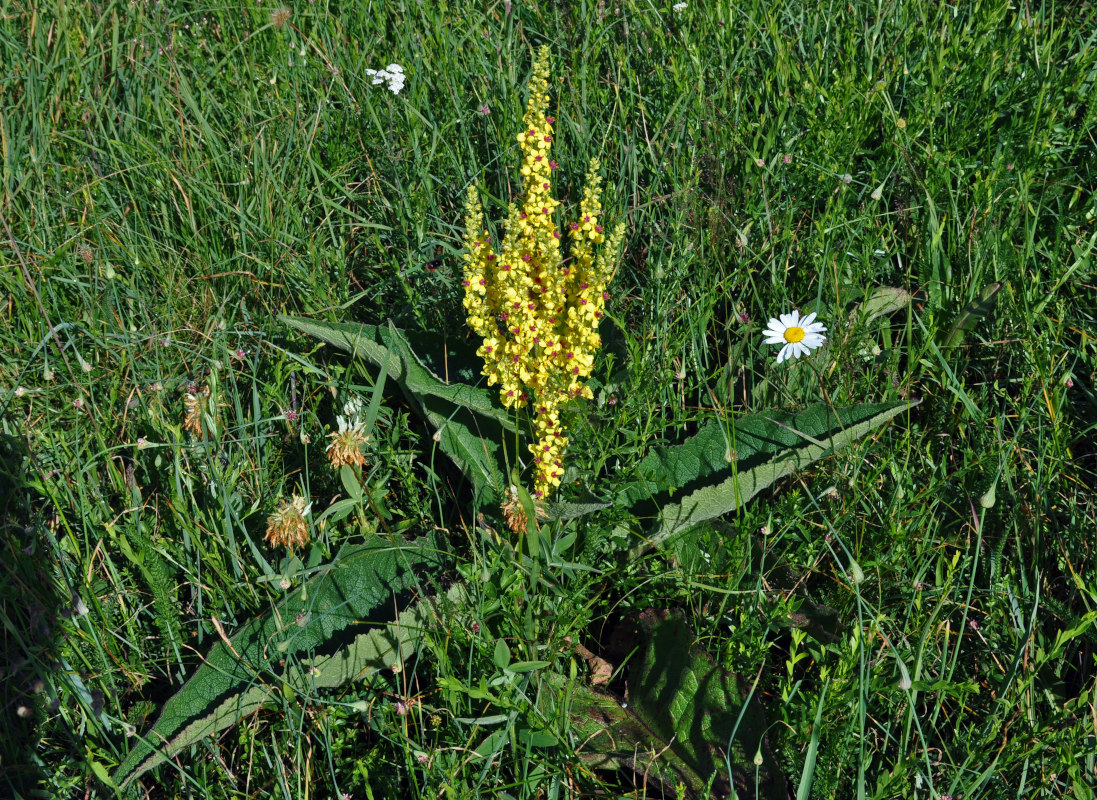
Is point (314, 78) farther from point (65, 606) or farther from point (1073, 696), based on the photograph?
point (1073, 696)

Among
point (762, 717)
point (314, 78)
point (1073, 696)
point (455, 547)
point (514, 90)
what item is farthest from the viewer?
point (314, 78)

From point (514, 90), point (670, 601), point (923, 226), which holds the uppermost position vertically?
point (514, 90)

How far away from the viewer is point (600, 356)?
2232 mm

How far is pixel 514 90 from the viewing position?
281 cm

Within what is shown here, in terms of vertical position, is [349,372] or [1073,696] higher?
[349,372]

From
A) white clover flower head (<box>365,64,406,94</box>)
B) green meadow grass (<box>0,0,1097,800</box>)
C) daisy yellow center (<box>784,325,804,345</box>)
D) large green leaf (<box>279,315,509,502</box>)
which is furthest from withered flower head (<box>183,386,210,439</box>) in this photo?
daisy yellow center (<box>784,325,804,345</box>)

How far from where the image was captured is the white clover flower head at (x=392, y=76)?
9.57 feet

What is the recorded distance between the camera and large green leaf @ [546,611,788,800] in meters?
1.65

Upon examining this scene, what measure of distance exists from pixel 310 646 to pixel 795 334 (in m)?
1.39

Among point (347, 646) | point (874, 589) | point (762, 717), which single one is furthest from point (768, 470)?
point (347, 646)

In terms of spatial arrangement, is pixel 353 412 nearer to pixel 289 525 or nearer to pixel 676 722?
pixel 289 525

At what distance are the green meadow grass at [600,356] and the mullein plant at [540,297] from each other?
0.14 meters

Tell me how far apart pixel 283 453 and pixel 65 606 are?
0.62m

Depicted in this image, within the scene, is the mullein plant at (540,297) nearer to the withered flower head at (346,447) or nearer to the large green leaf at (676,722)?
the withered flower head at (346,447)
